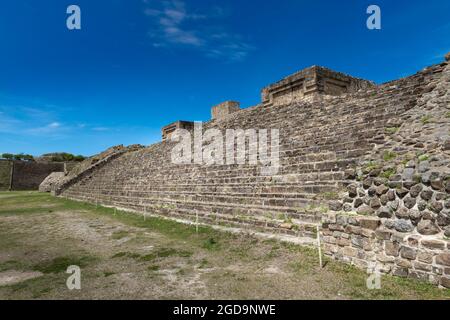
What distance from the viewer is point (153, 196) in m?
15.4

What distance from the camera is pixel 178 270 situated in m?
5.50

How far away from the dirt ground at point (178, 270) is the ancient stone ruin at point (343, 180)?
55cm

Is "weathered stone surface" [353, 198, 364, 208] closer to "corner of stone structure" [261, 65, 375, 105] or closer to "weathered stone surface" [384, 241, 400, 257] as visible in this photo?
"weathered stone surface" [384, 241, 400, 257]

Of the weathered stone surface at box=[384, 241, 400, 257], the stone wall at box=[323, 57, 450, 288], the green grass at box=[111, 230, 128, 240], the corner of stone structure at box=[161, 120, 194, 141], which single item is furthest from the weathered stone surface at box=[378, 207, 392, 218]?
the corner of stone structure at box=[161, 120, 194, 141]

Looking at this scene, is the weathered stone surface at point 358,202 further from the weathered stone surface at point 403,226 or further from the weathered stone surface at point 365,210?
the weathered stone surface at point 403,226

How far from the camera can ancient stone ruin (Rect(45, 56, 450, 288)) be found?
4.38 m

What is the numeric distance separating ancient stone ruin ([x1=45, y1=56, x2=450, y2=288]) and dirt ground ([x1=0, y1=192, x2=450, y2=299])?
0.55 meters

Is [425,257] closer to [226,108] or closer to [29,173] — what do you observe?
[226,108]

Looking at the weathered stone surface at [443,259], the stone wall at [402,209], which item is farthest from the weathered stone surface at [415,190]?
the weathered stone surface at [443,259]

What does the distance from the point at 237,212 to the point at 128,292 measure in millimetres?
5098

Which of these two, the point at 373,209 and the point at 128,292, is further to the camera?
the point at 373,209
